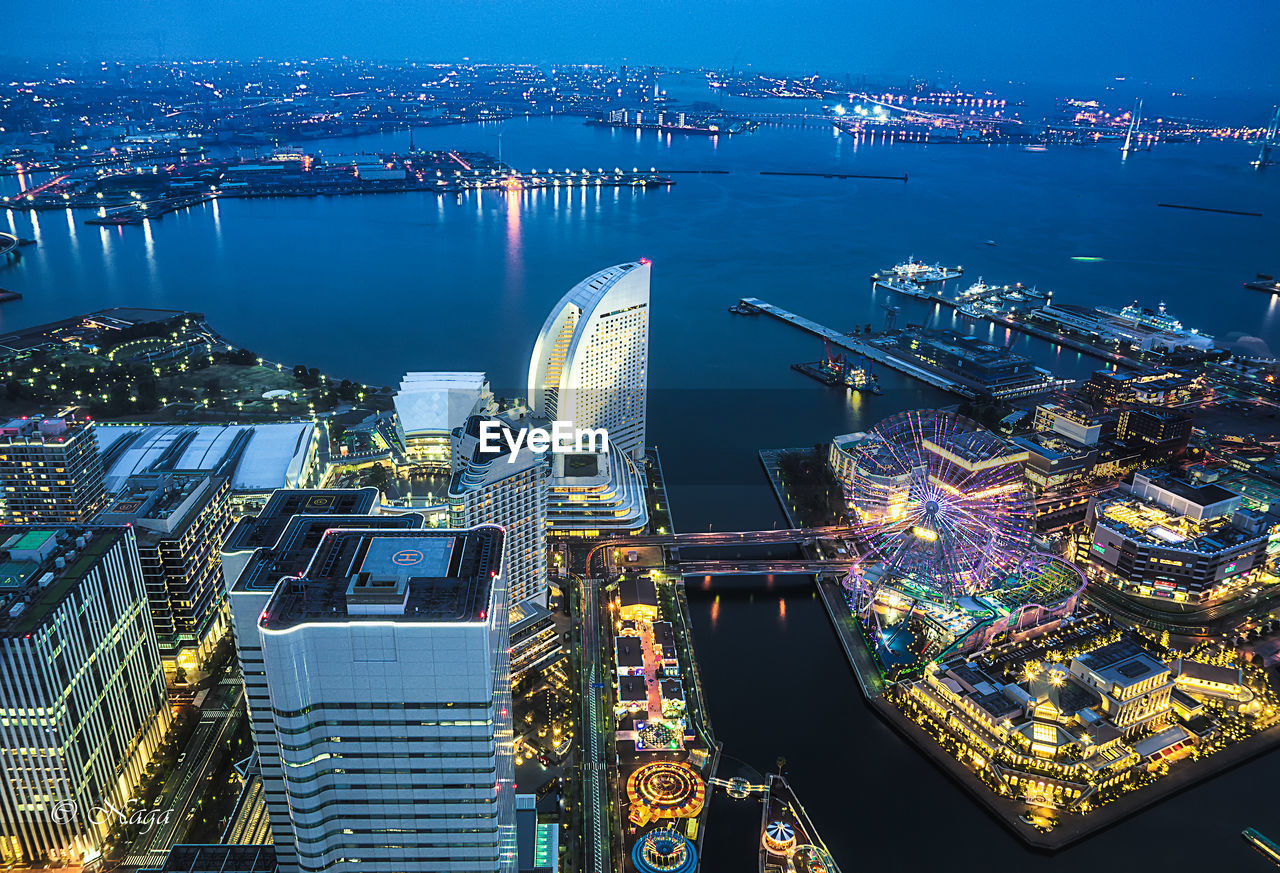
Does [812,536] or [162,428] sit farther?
[162,428]

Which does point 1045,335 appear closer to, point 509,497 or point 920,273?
point 920,273

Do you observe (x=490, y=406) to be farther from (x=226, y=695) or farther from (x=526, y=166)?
(x=526, y=166)

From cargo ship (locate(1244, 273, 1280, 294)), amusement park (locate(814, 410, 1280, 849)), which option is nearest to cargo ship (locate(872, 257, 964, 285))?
cargo ship (locate(1244, 273, 1280, 294))

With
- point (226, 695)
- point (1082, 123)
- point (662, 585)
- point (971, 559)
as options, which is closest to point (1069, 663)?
point (971, 559)

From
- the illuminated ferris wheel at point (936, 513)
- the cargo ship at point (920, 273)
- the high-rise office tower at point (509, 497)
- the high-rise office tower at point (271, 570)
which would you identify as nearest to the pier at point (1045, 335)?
the cargo ship at point (920, 273)

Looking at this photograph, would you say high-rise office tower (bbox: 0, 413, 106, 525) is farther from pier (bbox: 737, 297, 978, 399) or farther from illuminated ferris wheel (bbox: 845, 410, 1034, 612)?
pier (bbox: 737, 297, 978, 399)
